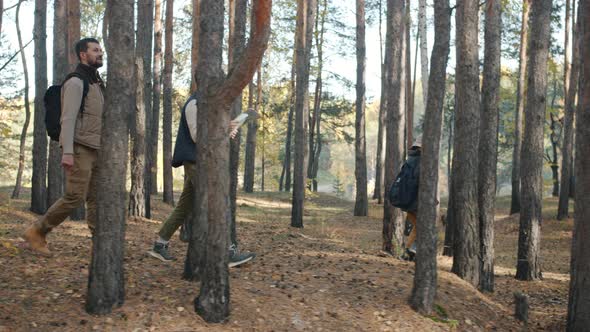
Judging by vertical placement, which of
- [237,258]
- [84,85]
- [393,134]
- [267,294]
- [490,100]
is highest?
[490,100]

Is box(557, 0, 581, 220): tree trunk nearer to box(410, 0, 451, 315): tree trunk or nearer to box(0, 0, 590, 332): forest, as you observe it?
box(0, 0, 590, 332): forest

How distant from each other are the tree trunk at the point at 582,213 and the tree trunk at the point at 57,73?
9026 mm

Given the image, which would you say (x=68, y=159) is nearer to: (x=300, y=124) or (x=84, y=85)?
(x=84, y=85)

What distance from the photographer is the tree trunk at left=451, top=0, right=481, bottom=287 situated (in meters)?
8.54

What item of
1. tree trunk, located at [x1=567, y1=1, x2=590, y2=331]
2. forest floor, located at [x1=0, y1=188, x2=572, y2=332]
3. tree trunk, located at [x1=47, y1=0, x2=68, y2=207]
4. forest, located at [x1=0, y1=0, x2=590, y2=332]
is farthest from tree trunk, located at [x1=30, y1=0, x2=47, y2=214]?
tree trunk, located at [x1=567, y1=1, x2=590, y2=331]

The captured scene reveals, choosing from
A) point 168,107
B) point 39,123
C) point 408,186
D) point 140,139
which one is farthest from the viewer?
point 168,107

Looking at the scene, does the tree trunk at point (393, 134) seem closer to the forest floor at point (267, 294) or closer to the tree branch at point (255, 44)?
the forest floor at point (267, 294)

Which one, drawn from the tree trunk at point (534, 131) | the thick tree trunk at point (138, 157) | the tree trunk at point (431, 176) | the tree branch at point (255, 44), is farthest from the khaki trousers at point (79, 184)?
the tree trunk at point (534, 131)

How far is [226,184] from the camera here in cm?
555

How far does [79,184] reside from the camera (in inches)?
247

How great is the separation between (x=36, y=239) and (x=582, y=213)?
6.41 metres

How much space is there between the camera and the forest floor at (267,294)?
5.40 meters

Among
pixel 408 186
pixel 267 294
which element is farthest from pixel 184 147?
pixel 408 186

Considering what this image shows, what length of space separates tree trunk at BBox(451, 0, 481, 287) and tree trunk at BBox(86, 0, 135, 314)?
516cm
